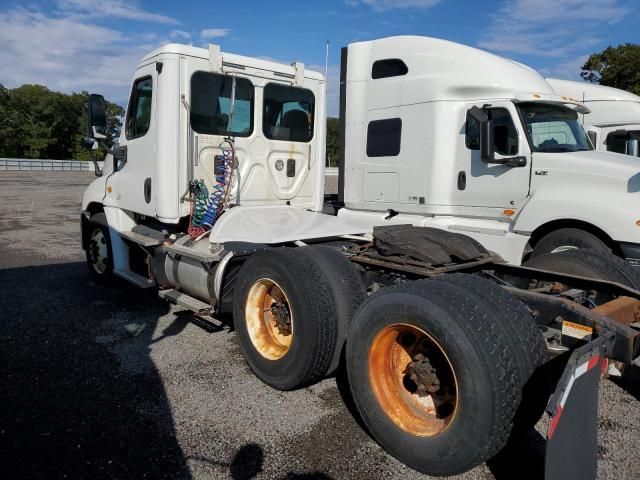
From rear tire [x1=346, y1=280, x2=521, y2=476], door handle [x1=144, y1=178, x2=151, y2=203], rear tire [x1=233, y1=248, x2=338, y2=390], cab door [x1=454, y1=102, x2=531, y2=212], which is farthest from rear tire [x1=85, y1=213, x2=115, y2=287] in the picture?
cab door [x1=454, y1=102, x2=531, y2=212]

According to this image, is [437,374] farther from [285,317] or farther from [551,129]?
[551,129]

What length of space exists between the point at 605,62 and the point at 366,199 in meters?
31.0

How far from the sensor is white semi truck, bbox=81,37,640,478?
2.78 meters

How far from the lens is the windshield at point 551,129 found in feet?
21.6

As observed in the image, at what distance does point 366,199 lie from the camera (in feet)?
26.1

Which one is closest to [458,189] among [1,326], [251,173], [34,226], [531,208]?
[531,208]

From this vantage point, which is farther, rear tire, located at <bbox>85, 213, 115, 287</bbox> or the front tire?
rear tire, located at <bbox>85, 213, 115, 287</bbox>

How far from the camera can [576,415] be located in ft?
8.25

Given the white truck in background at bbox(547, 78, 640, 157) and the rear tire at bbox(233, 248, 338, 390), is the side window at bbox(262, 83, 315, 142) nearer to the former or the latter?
the rear tire at bbox(233, 248, 338, 390)

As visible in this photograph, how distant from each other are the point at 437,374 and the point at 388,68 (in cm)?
545

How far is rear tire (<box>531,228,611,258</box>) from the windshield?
1142mm

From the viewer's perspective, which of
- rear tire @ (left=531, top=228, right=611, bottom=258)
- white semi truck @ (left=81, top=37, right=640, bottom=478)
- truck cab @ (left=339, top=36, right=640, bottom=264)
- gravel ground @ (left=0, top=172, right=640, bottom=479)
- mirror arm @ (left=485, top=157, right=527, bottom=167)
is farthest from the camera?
mirror arm @ (left=485, top=157, right=527, bottom=167)

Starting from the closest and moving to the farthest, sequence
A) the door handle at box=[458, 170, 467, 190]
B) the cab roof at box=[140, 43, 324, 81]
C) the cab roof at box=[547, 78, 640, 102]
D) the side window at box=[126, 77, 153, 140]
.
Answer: the cab roof at box=[140, 43, 324, 81]
the side window at box=[126, 77, 153, 140]
the door handle at box=[458, 170, 467, 190]
the cab roof at box=[547, 78, 640, 102]

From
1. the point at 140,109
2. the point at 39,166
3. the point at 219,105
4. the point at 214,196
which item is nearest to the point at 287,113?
the point at 219,105
